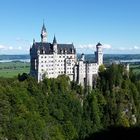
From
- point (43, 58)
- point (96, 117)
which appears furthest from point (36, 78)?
point (96, 117)

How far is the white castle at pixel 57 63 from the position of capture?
368 feet

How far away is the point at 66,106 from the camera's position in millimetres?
113562

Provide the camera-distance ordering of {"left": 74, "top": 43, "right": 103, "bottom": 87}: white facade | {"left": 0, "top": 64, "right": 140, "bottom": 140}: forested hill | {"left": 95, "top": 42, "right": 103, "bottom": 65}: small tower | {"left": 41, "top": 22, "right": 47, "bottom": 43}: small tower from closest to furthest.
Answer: {"left": 0, "top": 64, "right": 140, "bottom": 140}: forested hill, {"left": 74, "top": 43, "right": 103, "bottom": 87}: white facade, {"left": 41, "top": 22, "right": 47, "bottom": 43}: small tower, {"left": 95, "top": 42, "right": 103, "bottom": 65}: small tower

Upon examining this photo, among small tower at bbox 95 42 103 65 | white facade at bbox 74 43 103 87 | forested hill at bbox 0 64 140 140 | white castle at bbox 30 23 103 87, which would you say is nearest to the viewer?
forested hill at bbox 0 64 140 140

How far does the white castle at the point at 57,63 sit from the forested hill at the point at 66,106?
2.45 meters

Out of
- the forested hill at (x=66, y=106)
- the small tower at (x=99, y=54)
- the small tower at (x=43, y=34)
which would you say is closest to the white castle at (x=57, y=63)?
the small tower at (x=43, y=34)

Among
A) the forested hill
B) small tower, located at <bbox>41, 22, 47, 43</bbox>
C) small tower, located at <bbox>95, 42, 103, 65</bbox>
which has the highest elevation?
small tower, located at <bbox>41, 22, 47, 43</bbox>

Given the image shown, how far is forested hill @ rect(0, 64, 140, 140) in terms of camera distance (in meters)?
98.6

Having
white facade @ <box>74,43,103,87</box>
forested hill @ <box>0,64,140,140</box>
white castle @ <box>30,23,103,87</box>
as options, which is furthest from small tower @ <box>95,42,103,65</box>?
forested hill @ <box>0,64,140,140</box>

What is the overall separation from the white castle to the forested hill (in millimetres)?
2450

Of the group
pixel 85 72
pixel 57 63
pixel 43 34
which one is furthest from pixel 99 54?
pixel 43 34

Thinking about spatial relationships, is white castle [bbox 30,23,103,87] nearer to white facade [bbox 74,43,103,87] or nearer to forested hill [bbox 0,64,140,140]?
white facade [bbox 74,43,103,87]

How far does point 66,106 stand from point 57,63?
13.2 m

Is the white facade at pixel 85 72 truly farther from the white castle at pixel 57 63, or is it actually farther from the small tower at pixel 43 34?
the small tower at pixel 43 34
